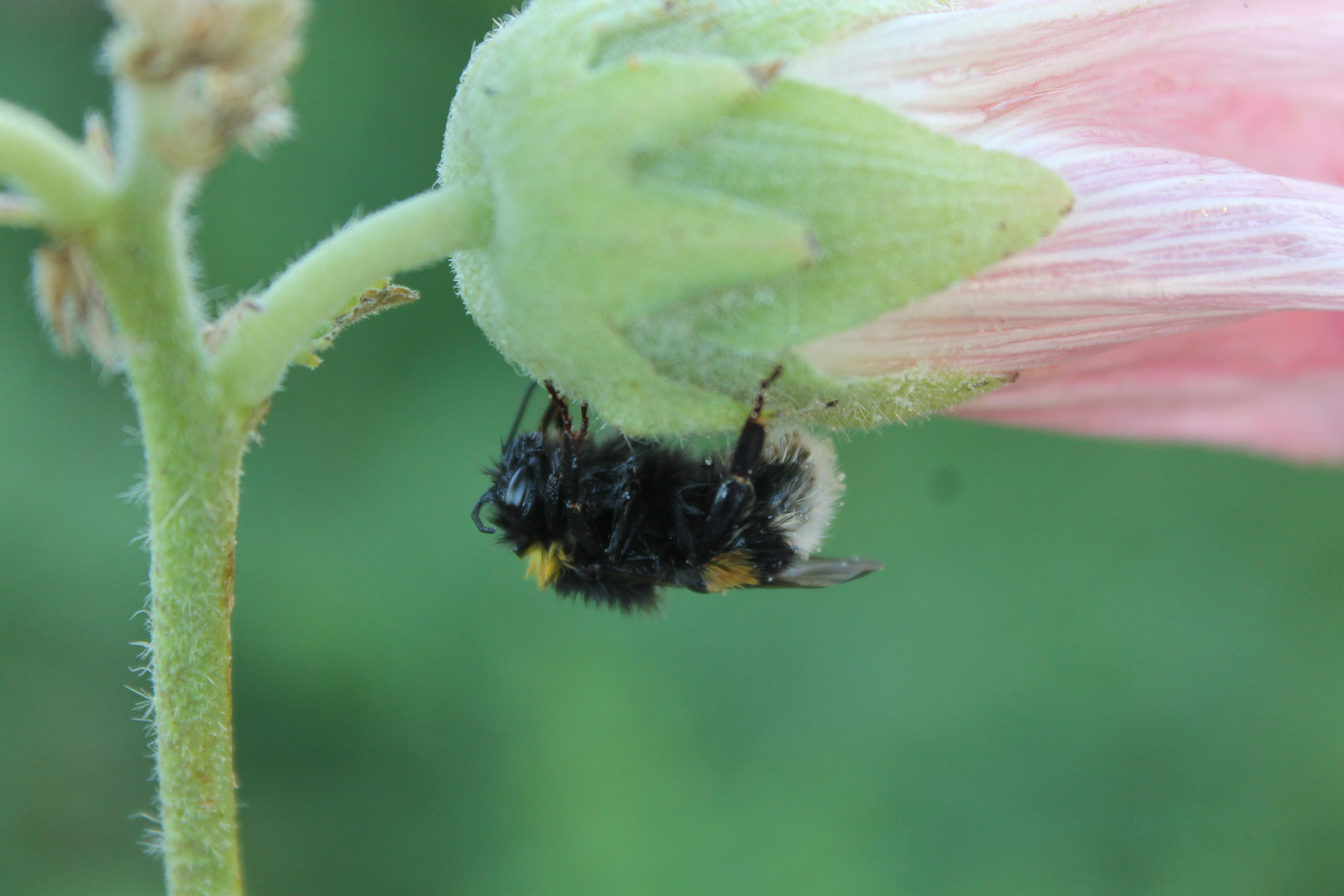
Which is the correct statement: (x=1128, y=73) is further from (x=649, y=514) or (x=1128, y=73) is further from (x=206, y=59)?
(x=206, y=59)

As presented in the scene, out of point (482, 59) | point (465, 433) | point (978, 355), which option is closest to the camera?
point (482, 59)

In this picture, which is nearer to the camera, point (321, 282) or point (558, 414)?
point (321, 282)

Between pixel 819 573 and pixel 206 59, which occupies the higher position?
pixel 206 59

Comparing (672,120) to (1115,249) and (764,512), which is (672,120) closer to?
(1115,249)

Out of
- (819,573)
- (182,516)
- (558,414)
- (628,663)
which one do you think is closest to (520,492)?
(558,414)

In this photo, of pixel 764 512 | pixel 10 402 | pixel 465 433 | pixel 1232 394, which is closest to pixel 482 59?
pixel 764 512

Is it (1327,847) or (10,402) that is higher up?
(10,402)
